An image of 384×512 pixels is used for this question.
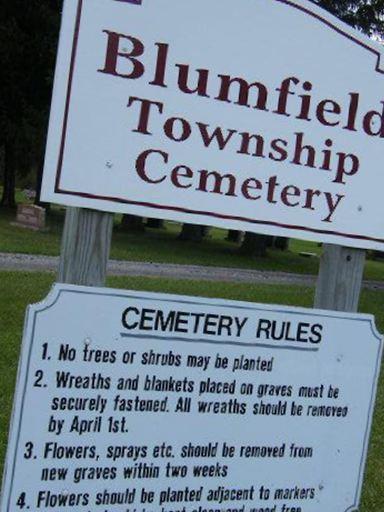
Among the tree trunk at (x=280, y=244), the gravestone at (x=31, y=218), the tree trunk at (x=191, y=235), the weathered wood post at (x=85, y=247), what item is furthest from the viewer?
the tree trunk at (x=280, y=244)

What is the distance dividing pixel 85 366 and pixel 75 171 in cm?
62

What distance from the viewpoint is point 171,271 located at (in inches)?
669

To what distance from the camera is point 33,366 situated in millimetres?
2350

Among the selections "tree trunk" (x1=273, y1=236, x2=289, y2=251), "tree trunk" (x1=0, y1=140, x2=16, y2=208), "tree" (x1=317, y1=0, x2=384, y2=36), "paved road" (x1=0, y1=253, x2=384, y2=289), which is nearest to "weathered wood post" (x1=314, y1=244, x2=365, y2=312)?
"paved road" (x1=0, y1=253, x2=384, y2=289)

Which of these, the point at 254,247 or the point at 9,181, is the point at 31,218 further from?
the point at 9,181

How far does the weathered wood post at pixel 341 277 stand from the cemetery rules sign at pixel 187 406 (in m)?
0.12

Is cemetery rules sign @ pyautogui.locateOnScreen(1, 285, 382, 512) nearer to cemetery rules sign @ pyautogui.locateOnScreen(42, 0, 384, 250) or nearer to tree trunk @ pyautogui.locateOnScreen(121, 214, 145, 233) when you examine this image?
cemetery rules sign @ pyautogui.locateOnScreen(42, 0, 384, 250)

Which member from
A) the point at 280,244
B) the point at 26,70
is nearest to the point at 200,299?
the point at 26,70

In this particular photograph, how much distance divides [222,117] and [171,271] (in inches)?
568


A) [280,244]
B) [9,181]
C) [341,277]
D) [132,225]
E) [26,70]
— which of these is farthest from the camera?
[280,244]

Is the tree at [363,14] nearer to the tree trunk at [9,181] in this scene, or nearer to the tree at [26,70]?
the tree at [26,70]

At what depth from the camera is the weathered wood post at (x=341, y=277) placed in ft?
9.65

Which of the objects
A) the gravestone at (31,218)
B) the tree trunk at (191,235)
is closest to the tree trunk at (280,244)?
the tree trunk at (191,235)

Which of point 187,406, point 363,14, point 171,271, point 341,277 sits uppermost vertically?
point 363,14
